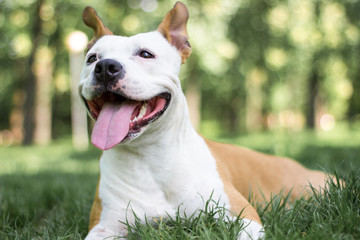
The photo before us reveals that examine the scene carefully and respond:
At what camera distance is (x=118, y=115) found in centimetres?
240

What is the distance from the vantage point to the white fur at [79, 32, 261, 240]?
249cm

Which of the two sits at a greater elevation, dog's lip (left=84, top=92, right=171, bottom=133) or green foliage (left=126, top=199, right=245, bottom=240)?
dog's lip (left=84, top=92, right=171, bottom=133)

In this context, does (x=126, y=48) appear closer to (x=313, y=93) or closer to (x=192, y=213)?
(x=192, y=213)

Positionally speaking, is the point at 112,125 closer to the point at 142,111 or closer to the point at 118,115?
the point at 118,115

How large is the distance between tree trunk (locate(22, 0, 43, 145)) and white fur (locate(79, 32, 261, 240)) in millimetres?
11317

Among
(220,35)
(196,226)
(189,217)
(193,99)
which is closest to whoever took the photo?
(196,226)

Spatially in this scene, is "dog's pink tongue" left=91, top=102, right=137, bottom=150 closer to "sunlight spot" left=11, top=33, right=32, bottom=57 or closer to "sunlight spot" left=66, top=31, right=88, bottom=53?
"sunlight spot" left=66, top=31, right=88, bottom=53

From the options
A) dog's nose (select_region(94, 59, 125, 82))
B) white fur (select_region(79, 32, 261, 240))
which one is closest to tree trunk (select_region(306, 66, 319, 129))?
white fur (select_region(79, 32, 261, 240))

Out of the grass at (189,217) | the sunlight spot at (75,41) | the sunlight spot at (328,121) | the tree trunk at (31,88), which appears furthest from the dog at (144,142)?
the sunlight spot at (328,121)

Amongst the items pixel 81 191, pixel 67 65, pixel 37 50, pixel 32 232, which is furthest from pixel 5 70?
pixel 32 232

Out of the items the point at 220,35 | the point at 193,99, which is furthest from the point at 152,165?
the point at 193,99

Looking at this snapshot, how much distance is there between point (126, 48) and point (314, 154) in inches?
177

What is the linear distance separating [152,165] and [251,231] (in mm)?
802

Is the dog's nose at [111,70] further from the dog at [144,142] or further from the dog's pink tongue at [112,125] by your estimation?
the dog's pink tongue at [112,125]
